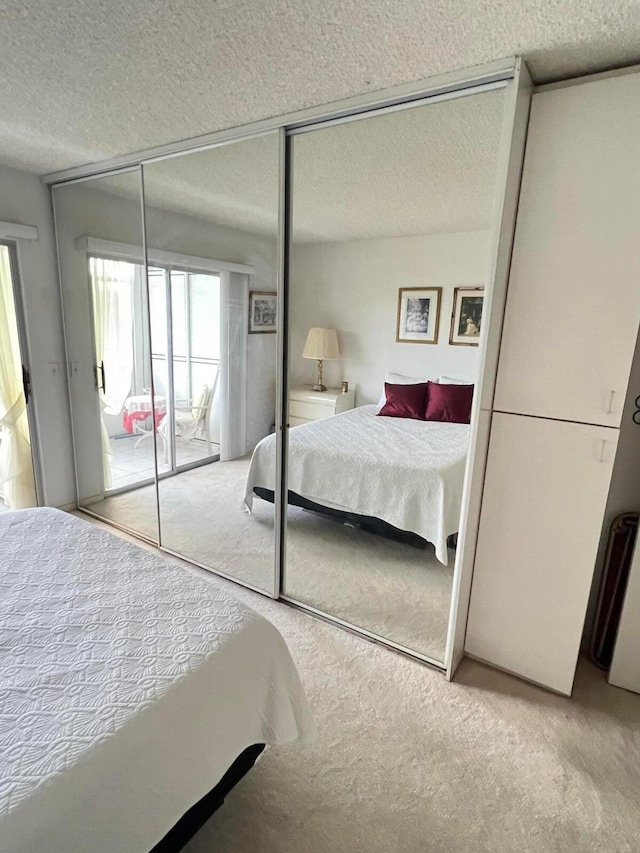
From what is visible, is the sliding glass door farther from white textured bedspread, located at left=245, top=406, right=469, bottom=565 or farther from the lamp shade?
the lamp shade

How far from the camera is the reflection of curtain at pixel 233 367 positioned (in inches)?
108

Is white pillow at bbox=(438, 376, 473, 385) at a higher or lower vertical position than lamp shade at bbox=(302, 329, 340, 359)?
lower

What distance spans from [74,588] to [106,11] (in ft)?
5.77

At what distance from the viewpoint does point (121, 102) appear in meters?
1.92

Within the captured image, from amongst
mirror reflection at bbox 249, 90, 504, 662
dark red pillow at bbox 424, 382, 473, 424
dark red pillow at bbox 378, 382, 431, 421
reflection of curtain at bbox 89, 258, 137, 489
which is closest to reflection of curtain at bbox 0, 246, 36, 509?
reflection of curtain at bbox 89, 258, 137, 489

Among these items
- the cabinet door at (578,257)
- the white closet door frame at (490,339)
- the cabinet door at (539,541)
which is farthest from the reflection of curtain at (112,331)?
the cabinet door at (539,541)

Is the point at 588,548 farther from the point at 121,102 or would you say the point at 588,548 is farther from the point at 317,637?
the point at 121,102

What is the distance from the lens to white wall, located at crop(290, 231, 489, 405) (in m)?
2.09

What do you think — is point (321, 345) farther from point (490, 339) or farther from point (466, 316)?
point (490, 339)

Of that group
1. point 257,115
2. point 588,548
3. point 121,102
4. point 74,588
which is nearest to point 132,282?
point 121,102

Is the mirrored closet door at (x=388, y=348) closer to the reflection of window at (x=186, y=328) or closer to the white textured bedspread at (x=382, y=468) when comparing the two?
the white textured bedspread at (x=382, y=468)

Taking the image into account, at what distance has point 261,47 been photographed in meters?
1.49

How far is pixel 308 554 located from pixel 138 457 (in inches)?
65.3

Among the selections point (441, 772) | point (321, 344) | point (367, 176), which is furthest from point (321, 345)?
point (441, 772)
